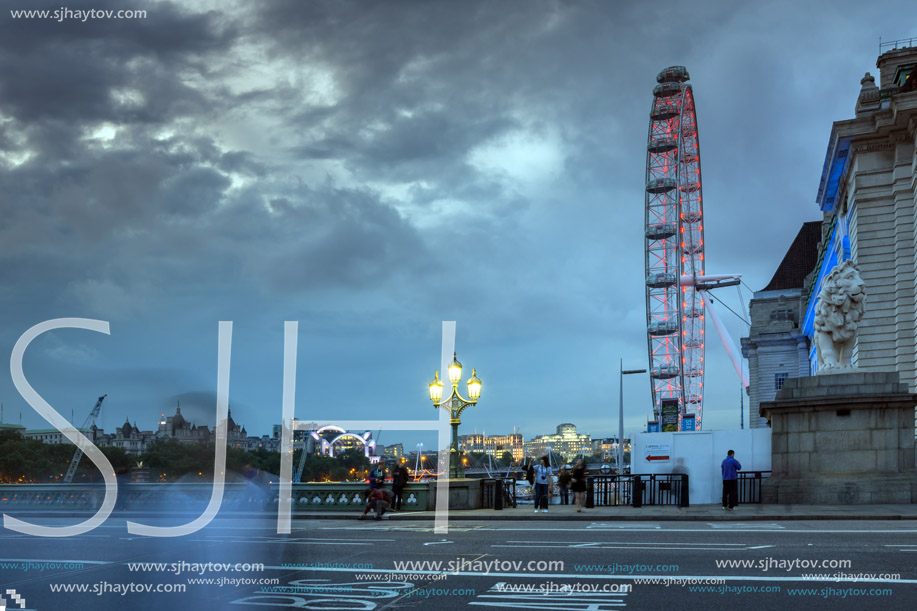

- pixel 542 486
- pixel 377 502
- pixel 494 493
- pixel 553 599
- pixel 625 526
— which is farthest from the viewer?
pixel 494 493

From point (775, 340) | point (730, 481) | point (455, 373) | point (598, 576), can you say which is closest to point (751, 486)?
point (730, 481)

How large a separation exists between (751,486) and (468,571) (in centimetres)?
1801

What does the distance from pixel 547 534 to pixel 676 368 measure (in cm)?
5613

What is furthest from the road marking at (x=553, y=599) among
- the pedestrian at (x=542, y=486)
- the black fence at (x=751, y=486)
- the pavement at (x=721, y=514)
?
the black fence at (x=751, y=486)

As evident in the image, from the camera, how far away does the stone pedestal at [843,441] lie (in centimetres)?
2338

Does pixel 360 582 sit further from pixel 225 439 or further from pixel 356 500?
pixel 356 500

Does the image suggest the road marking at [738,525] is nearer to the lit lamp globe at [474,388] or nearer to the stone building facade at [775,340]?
the lit lamp globe at [474,388]

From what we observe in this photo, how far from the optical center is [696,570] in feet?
36.8

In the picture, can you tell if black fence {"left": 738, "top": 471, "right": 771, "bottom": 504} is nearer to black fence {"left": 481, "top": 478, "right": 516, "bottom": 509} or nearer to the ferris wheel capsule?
black fence {"left": 481, "top": 478, "right": 516, "bottom": 509}

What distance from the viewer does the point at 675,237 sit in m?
70.8

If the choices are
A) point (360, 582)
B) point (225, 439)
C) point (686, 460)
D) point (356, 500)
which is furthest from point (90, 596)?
point (686, 460)

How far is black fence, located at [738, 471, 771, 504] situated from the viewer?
Answer: 26781mm

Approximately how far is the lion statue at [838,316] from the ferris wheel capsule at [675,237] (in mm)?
43892

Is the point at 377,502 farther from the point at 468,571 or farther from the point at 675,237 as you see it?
the point at 675,237
